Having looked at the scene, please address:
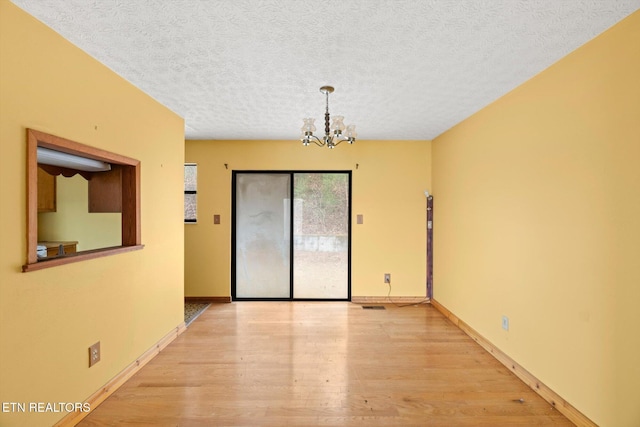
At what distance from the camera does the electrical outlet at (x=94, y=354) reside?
213cm

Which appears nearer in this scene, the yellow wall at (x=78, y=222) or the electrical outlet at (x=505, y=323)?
the electrical outlet at (x=505, y=323)

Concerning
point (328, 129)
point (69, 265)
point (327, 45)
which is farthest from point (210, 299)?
point (327, 45)

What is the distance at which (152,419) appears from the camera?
81.2 inches

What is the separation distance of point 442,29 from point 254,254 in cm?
372

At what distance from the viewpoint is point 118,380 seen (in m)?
2.41

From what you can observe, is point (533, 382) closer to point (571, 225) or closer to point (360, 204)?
point (571, 225)

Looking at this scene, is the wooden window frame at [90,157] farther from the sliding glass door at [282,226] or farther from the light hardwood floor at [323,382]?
the sliding glass door at [282,226]

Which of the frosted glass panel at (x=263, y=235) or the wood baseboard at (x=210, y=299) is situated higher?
the frosted glass panel at (x=263, y=235)

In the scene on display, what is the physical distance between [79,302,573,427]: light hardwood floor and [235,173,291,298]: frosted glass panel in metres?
1.03

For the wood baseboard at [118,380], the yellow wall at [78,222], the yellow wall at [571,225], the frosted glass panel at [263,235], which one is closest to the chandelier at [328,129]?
the yellow wall at [571,225]

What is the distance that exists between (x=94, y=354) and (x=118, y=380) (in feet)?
1.28

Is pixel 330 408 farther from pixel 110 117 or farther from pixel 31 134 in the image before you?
pixel 110 117

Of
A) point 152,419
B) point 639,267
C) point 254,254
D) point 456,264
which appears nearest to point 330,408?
point 152,419

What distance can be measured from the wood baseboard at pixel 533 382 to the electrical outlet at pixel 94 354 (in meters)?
3.16
